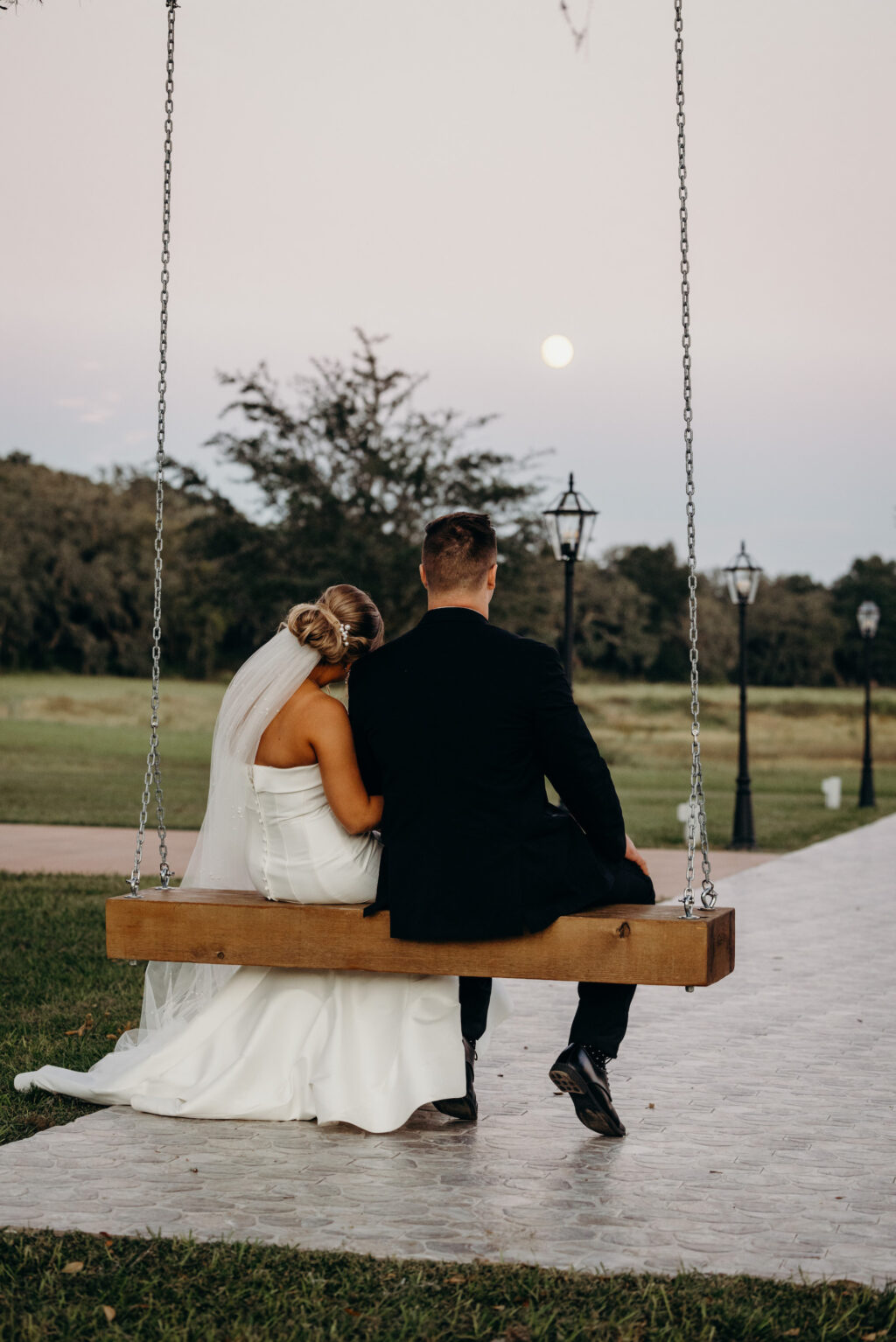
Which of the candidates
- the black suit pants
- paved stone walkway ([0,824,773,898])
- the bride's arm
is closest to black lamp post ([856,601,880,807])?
paved stone walkway ([0,824,773,898])

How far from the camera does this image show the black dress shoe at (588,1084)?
5207mm

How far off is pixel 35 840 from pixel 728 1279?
14.6m

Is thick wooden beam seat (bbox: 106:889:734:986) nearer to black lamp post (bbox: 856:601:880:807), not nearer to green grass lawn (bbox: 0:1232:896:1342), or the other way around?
green grass lawn (bbox: 0:1232:896:1342)

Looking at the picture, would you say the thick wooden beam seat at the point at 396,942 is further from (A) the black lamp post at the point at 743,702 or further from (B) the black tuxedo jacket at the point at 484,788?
(A) the black lamp post at the point at 743,702

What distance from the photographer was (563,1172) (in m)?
4.94

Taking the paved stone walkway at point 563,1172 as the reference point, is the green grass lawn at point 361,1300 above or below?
above

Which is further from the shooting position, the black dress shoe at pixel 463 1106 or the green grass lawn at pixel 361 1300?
the black dress shoe at pixel 463 1106

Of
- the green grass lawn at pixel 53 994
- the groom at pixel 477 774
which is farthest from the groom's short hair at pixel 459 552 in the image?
the green grass lawn at pixel 53 994

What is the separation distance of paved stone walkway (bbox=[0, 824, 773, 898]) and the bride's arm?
8.52 m

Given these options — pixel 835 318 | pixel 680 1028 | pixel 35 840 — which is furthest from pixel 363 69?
pixel 680 1028

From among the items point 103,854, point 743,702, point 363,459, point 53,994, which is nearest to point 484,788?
point 53,994

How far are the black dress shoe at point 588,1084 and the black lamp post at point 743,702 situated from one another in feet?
46.3

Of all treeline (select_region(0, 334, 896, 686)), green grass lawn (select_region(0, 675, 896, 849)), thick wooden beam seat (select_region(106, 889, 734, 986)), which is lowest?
green grass lawn (select_region(0, 675, 896, 849))

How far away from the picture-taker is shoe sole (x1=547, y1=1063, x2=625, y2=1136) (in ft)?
17.1
